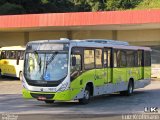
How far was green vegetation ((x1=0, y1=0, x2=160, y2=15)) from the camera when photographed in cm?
5530

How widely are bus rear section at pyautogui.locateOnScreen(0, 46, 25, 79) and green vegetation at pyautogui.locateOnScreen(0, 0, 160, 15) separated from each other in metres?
19.1

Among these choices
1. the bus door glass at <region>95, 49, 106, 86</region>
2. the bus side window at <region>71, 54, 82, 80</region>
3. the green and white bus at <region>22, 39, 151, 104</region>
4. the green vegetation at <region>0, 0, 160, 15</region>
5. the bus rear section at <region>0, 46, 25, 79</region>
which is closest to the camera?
the green and white bus at <region>22, 39, 151, 104</region>

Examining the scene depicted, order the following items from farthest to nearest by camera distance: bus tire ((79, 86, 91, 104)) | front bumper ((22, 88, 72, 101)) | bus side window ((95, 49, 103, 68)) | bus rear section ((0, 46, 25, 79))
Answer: bus rear section ((0, 46, 25, 79)), bus side window ((95, 49, 103, 68)), bus tire ((79, 86, 91, 104)), front bumper ((22, 88, 72, 101))

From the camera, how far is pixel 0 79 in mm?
34125

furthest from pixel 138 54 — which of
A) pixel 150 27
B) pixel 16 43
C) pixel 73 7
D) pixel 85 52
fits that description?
pixel 73 7

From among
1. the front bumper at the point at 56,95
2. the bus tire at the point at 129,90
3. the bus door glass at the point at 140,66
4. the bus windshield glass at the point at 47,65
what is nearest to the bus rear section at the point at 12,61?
the bus door glass at the point at 140,66

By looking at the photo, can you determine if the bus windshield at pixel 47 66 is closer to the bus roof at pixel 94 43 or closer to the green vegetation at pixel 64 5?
the bus roof at pixel 94 43

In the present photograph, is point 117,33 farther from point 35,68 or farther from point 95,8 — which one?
point 95,8

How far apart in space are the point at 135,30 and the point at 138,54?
13916mm

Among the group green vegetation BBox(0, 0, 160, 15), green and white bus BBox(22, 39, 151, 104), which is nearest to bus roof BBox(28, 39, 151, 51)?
green and white bus BBox(22, 39, 151, 104)

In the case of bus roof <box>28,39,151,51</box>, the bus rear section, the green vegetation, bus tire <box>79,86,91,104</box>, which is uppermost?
the green vegetation

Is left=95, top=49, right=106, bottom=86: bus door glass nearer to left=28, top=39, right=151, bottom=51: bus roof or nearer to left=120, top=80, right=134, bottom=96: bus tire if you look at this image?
left=28, top=39, right=151, bottom=51: bus roof

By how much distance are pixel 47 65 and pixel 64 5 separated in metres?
51.3

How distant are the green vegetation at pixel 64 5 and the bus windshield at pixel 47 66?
120 ft
